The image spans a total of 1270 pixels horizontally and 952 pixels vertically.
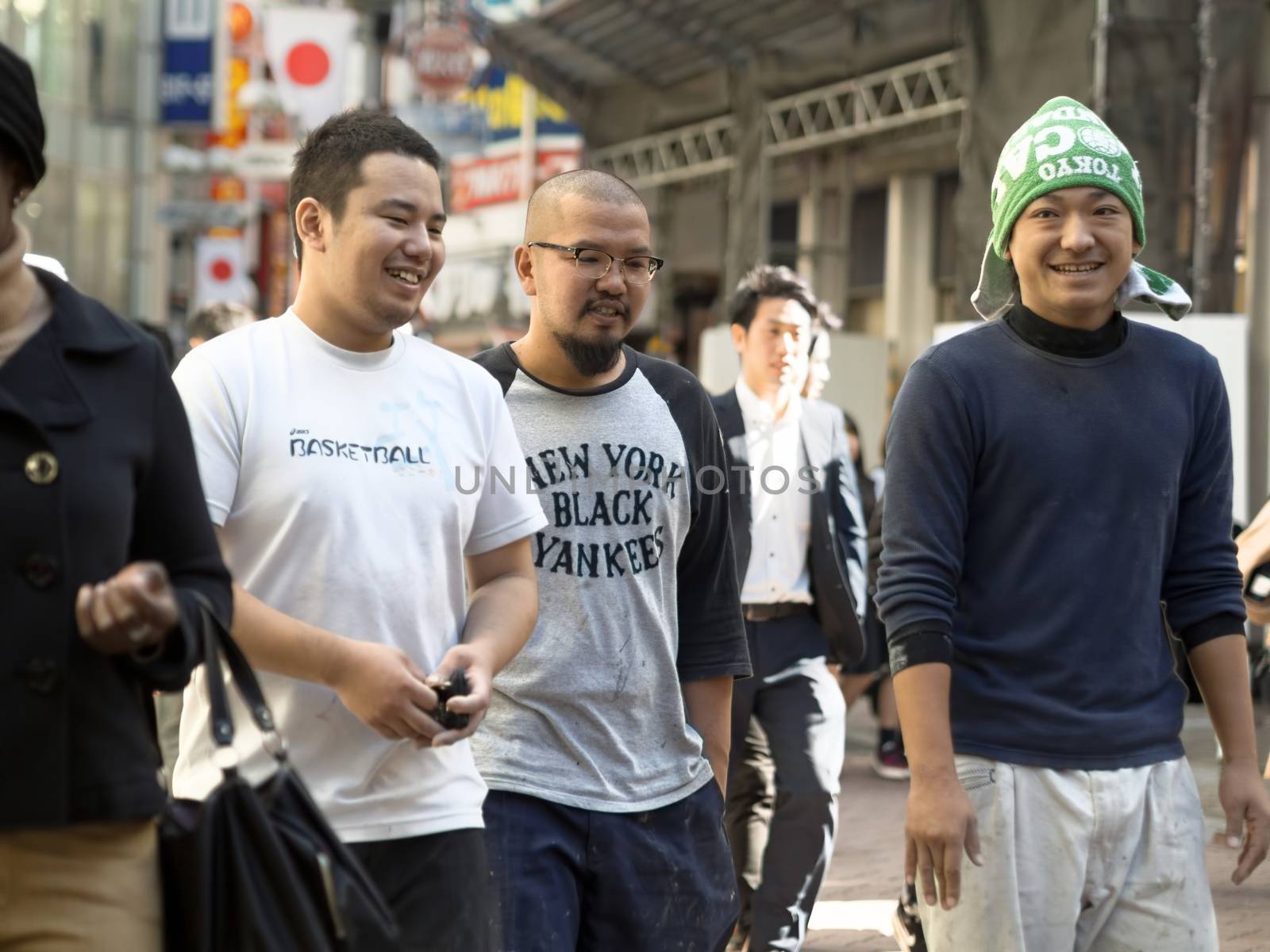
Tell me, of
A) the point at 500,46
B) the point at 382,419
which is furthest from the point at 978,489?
the point at 500,46

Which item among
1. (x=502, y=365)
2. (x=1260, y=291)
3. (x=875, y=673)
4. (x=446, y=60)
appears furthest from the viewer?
(x=446, y=60)

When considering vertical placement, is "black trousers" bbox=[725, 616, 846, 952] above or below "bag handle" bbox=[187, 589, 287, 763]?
below

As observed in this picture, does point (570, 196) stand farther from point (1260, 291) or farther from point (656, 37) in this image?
point (656, 37)

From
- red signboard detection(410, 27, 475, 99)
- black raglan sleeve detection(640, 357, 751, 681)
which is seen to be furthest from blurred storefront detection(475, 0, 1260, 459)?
black raglan sleeve detection(640, 357, 751, 681)

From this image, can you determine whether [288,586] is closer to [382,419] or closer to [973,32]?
[382,419]

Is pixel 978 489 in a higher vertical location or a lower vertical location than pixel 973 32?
lower

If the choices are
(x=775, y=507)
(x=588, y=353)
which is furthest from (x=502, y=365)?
(x=775, y=507)

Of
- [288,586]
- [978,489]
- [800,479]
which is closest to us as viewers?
[288,586]

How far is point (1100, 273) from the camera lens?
3508mm

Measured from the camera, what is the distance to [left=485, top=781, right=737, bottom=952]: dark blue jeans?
3.86 metres

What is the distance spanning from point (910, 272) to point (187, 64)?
17.0 metres

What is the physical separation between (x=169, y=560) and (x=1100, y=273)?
180cm

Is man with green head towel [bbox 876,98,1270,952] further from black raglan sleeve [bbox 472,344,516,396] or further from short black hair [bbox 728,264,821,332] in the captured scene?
short black hair [bbox 728,264,821,332]

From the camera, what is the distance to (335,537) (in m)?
3.22
